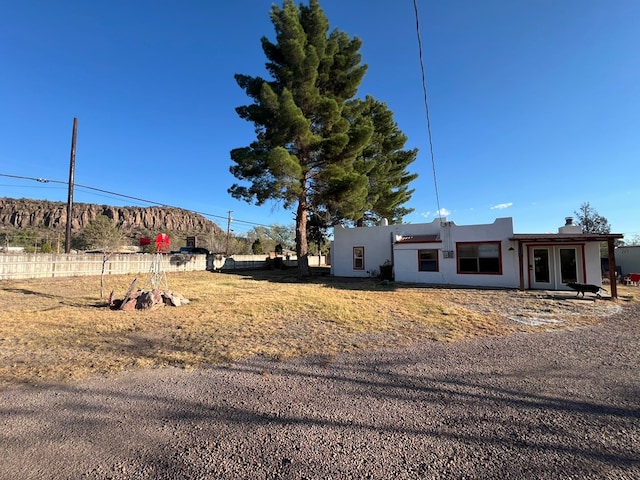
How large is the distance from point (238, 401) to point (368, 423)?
1341 mm

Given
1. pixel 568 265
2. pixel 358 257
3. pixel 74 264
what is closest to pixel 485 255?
pixel 568 265

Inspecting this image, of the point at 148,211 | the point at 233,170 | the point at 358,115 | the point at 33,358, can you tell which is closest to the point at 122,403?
the point at 33,358

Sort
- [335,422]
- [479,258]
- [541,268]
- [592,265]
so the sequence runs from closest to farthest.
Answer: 1. [335,422]
2. [592,265]
3. [541,268]
4. [479,258]

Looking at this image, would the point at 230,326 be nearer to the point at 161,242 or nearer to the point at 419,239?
the point at 161,242

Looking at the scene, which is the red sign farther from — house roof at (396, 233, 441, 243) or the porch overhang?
the porch overhang

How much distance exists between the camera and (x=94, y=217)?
68.4 meters

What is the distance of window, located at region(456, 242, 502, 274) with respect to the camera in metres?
15.0

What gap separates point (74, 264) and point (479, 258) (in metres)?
20.8

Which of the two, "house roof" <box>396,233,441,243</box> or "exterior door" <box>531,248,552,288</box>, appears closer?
"exterior door" <box>531,248,552,288</box>

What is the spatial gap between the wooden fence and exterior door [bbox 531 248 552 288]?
60.9ft

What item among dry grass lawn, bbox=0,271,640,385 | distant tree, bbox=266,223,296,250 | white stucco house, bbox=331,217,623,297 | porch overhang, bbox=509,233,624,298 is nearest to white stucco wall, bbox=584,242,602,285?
white stucco house, bbox=331,217,623,297

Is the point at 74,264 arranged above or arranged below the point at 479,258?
below

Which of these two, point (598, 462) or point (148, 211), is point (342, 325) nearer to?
point (598, 462)

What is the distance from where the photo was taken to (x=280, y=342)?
5613mm
